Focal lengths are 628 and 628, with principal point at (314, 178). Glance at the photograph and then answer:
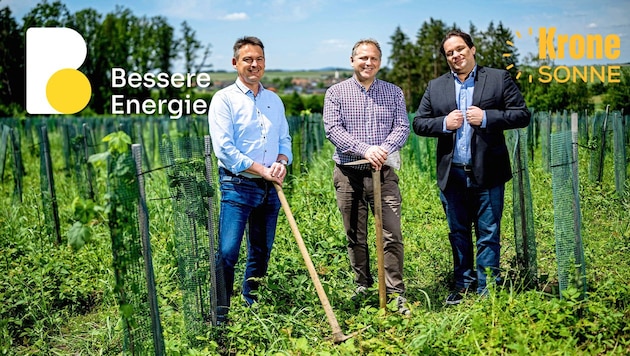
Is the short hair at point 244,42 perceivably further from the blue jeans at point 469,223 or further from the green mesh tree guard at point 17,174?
the green mesh tree guard at point 17,174

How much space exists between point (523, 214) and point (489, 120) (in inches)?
33.2

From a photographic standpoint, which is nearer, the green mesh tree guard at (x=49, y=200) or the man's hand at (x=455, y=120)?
the man's hand at (x=455, y=120)

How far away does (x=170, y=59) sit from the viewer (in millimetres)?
41188

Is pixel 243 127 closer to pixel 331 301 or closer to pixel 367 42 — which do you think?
pixel 367 42

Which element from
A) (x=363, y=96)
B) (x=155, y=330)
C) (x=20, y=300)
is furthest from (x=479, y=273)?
(x=20, y=300)

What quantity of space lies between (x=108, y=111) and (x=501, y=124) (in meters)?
36.0

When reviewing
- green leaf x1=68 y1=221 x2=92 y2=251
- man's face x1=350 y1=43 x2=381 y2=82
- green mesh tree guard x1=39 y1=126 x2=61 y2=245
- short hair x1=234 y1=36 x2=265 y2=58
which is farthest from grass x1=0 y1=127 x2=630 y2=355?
man's face x1=350 y1=43 x2=381 y2=82

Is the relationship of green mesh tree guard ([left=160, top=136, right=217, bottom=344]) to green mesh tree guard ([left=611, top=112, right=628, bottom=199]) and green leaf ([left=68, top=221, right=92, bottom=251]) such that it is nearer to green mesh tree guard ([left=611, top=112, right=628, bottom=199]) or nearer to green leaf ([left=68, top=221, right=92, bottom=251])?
green leaf ([left=68, top=221, right=92, bottom=251])

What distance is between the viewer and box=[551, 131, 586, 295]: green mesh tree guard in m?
3.48

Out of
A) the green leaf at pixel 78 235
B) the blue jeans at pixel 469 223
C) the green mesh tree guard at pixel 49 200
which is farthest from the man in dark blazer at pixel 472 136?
the green mesh tree guard at pixel 49 200

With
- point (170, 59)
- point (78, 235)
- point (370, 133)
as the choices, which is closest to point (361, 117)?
point (370, 133)

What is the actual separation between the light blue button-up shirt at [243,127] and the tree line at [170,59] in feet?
32.7

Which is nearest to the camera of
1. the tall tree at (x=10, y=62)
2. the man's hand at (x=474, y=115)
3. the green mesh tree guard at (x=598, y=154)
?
the man's hand at (x=474, y=115)

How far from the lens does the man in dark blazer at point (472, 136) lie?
3.74m
